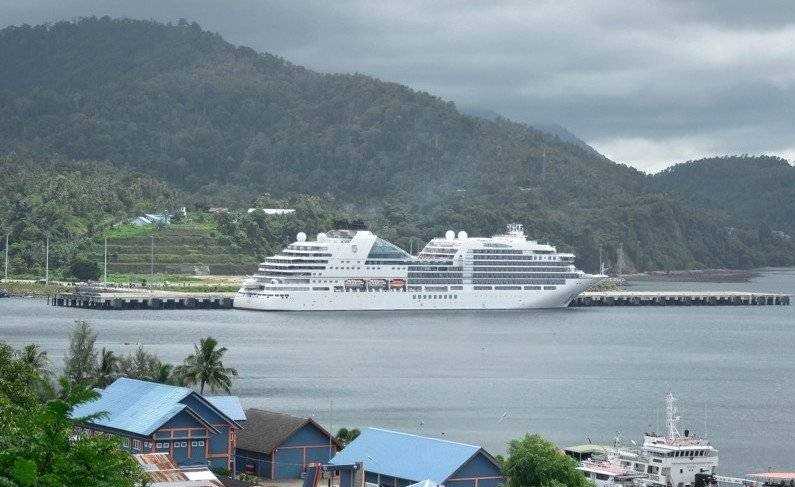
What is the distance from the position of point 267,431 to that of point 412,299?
93.4 meters

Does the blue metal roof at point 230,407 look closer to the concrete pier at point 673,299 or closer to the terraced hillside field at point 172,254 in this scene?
the concrete pier at point 673,299

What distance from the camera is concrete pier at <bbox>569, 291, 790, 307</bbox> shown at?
161500 mm

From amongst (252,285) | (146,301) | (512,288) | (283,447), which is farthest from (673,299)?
(283,447)

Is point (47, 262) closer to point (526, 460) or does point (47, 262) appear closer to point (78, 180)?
point (78, 180)

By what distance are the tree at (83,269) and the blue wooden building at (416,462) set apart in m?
124

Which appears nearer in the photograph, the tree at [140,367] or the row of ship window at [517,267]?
the tree at [140,367]

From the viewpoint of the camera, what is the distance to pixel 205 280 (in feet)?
528

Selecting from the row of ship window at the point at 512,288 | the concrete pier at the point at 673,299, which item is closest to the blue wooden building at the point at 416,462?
the row of ship window at the point at 512,288

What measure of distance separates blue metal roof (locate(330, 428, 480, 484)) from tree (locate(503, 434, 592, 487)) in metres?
1.03

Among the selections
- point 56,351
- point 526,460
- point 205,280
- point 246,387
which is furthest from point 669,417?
point 205,280

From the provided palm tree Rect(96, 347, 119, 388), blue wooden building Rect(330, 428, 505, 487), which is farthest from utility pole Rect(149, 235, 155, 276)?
blue wooden building Rect(330, 428, 505, 487)

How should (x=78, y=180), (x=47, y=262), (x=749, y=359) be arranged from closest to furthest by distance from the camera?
1. (x=749, y=359)
2. (x=47, y=262)
3. (x=78, y=180)

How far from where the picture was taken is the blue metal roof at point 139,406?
133ft

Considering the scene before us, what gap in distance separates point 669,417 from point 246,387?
107 feet
